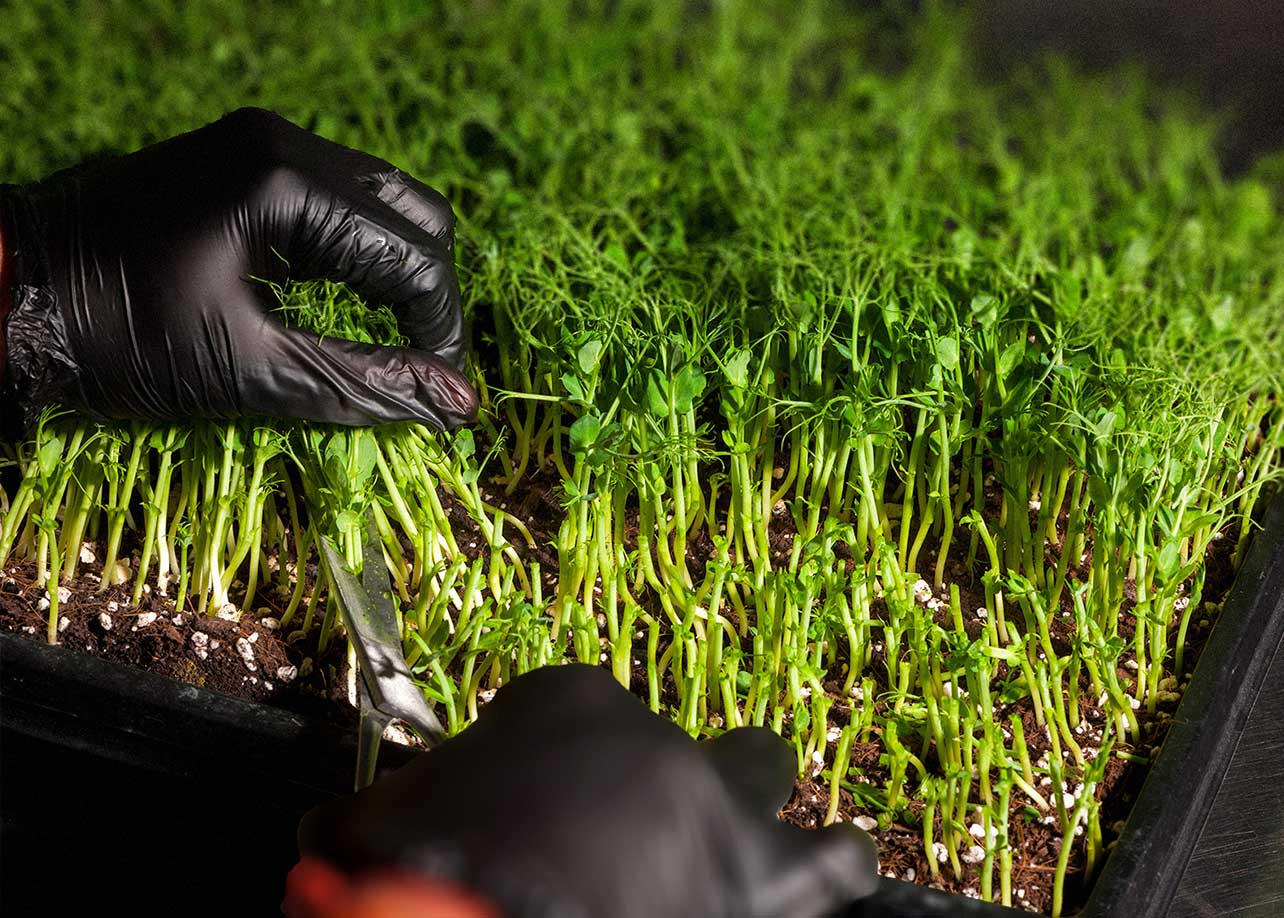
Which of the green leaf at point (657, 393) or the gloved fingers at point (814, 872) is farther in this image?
the green leaf at point (657, 393)

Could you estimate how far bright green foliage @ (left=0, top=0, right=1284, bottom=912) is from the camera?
44.6 inches

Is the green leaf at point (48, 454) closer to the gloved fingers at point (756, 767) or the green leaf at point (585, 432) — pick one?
the green leaf at point (585, 432)

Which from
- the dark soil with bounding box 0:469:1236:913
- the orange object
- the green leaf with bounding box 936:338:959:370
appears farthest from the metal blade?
the green leaf with bounding box 936:338:959:370

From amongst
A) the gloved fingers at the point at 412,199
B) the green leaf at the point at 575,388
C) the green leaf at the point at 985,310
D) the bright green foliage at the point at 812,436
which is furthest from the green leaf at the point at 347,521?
the green leaf at the point at 985,310

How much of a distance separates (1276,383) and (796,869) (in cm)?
100

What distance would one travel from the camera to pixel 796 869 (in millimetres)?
777

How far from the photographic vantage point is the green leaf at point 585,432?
120 cm

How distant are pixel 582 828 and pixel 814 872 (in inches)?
6.7

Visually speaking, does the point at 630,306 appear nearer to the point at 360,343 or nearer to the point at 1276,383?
the point at 360,343

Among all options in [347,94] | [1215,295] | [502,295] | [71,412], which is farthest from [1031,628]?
[347,94]

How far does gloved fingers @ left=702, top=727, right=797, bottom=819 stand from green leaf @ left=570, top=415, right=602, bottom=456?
0.42 meters

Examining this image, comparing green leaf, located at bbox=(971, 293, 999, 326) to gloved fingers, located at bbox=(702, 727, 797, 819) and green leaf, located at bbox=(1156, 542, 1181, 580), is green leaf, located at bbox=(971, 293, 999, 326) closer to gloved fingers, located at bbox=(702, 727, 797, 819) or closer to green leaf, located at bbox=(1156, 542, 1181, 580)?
green leaf, located at bbox=(1156, 542, 1181, 580)

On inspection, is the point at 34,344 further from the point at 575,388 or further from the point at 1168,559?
the point at 1168,559

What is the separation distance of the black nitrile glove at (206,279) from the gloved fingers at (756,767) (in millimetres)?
570
